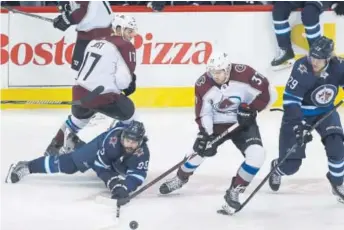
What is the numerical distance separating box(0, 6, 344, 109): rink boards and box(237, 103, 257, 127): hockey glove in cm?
190

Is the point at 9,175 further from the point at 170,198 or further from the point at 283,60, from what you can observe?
the point at 283,60

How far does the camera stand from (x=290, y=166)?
183 inches

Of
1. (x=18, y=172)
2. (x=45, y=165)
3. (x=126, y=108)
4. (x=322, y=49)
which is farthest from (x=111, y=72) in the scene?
(x=322, y=49)

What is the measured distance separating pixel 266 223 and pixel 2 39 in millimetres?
2744

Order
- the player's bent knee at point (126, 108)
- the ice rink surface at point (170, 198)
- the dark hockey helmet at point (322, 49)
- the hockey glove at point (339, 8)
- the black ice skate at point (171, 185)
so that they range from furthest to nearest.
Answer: the hockey glove at point (339, 8) < the player's bent knee at point (126, 108) < the black ice skate at point (171, 185) < the dark hockey helmet at point (322, 49) < the ice rink surface at point (170, 198)

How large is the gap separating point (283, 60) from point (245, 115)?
199cm

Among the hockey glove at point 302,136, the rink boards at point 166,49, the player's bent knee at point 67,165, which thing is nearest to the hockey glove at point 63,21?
the rink boards at point 166,49

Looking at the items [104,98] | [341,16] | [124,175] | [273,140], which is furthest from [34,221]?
[341,16]

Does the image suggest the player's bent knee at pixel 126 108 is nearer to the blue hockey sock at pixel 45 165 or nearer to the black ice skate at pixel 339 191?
the blue hockey sock at pixel 45 165

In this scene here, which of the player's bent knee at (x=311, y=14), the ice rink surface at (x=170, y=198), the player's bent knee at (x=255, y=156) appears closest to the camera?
the ice rink surface at (x=170, y=198)

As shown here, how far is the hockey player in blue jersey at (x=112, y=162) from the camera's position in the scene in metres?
4.52

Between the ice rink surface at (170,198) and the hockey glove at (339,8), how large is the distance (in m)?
1.06

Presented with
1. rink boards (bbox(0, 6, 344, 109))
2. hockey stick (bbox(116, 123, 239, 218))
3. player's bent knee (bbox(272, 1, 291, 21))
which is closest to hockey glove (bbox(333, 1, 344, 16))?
rink boards (bbox(0, 6, 344, 109))

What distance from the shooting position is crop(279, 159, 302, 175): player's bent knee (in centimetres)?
464
